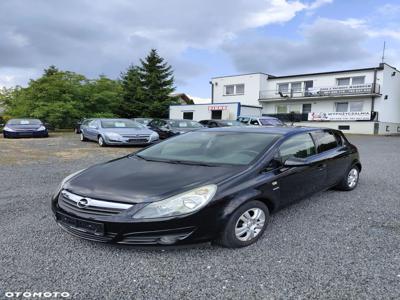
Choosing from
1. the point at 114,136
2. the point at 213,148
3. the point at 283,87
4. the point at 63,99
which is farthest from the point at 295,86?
the point at 213,148

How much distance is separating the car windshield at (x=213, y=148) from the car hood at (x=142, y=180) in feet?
0.89

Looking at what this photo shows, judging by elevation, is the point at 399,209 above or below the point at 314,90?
below

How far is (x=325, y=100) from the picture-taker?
28266mm

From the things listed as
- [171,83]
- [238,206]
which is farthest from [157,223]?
[171,83]

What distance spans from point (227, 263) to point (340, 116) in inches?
1070

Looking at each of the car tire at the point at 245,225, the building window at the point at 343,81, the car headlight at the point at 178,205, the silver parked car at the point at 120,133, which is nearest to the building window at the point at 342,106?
the building window at the point at 343,81

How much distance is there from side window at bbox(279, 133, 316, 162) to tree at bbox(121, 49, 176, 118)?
2753cm

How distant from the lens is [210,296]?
2.38m

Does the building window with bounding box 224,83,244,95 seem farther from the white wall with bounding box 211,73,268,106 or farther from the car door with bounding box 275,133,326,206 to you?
the car door with bounding box 275,133,326,206

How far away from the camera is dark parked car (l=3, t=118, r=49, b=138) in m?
15.6

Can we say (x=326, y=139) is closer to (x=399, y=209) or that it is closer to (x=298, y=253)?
(x=399, y=209)

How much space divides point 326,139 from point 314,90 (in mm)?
25334

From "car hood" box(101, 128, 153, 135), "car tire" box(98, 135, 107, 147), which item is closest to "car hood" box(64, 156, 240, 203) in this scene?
"car hood" box(101, 128, 153, 135)

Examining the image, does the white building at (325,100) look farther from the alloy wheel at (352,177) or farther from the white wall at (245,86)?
the alloy wheel at (352,177)
